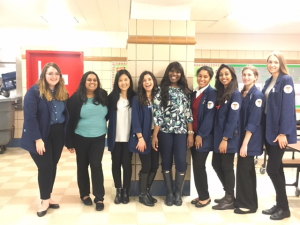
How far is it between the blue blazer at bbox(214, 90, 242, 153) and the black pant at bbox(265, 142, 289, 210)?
30 centimetres

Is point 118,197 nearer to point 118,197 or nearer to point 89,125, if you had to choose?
point 118,197

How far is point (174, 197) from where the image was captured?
273 cm

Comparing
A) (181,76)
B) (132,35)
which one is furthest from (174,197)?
(132,35)

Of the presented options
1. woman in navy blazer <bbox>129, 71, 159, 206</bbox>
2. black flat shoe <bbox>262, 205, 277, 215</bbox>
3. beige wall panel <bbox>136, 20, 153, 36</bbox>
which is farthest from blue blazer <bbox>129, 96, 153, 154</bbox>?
black flat shoe <bbox>262, 205, 277, 215</bbox>

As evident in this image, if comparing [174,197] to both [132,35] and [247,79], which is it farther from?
[132,35]

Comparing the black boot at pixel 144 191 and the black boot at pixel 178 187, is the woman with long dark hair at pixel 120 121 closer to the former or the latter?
the black boot at pixel 144 191

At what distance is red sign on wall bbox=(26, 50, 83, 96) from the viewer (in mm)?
5129

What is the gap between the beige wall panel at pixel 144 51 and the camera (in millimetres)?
2775

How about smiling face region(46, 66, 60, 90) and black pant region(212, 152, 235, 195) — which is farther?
black pant region(212, 152, 235, 195)

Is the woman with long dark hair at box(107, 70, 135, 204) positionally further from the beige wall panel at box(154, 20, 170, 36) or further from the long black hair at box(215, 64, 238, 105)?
the long black hair at box(215, 64, 238, 105)

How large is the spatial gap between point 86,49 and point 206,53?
8.04ft

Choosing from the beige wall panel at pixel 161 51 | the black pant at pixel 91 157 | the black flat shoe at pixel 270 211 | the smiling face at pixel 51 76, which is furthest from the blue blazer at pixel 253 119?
the smiling face at pixel 51 76

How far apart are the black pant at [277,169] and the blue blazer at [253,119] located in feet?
0.32

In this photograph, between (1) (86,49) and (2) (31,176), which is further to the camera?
(1) (86,49)
